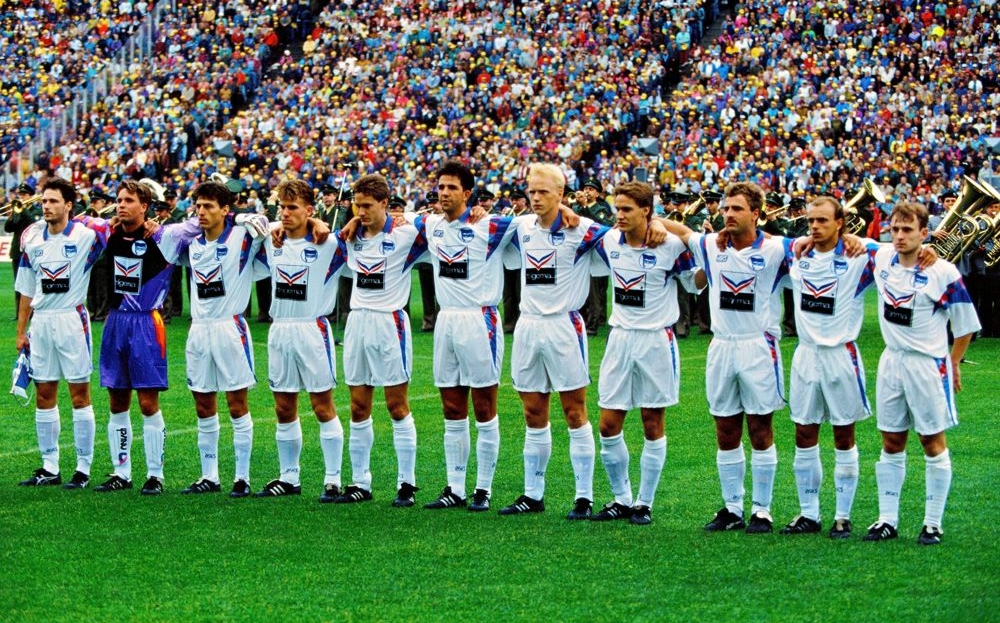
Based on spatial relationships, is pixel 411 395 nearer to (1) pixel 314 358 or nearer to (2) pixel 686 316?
(1) pixel 314 358

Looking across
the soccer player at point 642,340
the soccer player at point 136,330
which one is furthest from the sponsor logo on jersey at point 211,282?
the soccer player at point 642,340

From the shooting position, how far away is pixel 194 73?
4375 cm

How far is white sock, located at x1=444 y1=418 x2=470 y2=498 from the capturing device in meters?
10.3

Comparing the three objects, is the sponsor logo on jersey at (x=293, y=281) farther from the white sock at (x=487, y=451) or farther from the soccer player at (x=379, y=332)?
the white sock at (x=487, y=451)

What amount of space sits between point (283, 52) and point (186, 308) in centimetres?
2025

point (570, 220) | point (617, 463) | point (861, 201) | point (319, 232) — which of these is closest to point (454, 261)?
point (570, 220)

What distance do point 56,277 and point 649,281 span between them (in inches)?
176

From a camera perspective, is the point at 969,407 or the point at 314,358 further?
the point at 969,407

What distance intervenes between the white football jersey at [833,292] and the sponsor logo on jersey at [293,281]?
3.45 m

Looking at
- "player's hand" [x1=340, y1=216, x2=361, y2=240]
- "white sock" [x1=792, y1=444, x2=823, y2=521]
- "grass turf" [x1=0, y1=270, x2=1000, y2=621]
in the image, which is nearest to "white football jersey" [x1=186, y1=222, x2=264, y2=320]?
"player's hand" [x1=340, y1=216, x2=361, y2=240]

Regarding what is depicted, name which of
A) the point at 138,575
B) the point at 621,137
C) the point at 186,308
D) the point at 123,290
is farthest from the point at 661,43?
the point at 138,575

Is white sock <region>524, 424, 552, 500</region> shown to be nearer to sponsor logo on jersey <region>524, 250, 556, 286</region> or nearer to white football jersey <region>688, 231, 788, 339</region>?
sponsor logo on jersey <region>524, 250, 556, 286</region>

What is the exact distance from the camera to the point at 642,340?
9570 millimetres

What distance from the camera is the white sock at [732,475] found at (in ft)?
30.9
